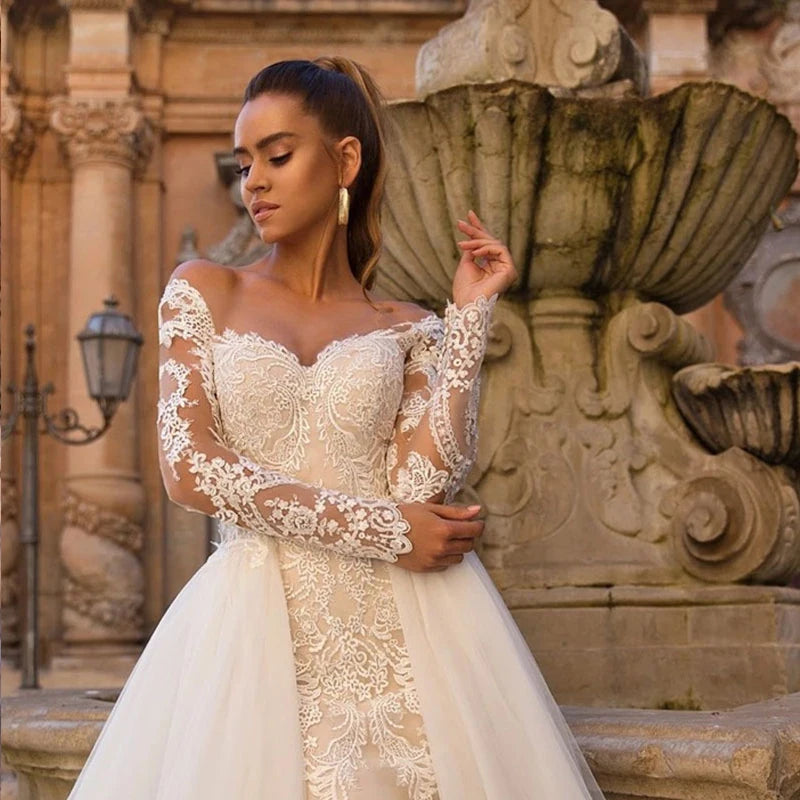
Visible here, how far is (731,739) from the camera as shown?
2861mm

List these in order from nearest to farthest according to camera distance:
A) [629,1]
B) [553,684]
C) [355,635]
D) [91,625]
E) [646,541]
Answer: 1. [355,635]
2. [553,684]
3. [646,541]
4. [91,625]
5. [629,1]

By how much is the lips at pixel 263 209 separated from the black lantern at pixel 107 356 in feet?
21.7

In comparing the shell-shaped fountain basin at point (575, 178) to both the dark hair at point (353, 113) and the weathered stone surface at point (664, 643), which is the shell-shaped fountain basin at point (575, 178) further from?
the dark hair at point (353, 113)

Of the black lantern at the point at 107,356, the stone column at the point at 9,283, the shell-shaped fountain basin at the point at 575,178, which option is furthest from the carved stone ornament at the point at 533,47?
the stone column at the point at 9,283

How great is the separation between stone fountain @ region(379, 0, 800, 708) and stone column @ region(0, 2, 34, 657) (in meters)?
10.3

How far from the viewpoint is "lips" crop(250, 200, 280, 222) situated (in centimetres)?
267

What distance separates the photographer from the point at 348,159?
272 cm

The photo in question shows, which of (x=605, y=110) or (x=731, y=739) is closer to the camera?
(x=731, y=739)

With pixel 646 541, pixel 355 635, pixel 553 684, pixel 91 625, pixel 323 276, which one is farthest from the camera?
pixel 91 625

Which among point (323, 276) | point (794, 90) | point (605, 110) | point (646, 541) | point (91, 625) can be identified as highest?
point (794, 90)

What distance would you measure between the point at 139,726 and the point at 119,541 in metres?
12.3

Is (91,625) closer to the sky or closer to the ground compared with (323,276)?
closer to the ground

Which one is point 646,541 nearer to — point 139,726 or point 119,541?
point 139,726

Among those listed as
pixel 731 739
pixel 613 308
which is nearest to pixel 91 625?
pixel 613 308
